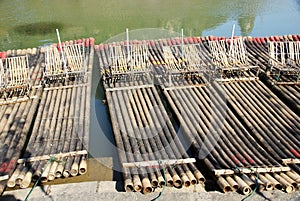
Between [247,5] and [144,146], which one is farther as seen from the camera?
[247,5]

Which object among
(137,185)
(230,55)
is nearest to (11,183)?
(137,185)

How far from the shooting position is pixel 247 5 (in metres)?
28.0

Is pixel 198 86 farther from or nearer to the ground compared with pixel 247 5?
nearer to the ground

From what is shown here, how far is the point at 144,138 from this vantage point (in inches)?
320

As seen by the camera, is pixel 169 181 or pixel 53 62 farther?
pixel 53 62

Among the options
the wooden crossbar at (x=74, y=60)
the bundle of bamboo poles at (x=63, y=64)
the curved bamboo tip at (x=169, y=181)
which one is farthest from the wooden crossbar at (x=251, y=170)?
the wooden crossbar at (x=74, y=60)

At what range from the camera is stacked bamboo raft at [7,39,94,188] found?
6961 millimetres

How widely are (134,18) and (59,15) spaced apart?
717cm

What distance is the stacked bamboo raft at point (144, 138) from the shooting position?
21.7ft

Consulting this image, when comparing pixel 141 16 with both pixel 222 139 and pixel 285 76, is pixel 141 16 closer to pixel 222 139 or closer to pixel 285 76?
pixel 285 76

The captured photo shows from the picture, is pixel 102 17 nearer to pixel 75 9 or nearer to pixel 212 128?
pixel 75 9

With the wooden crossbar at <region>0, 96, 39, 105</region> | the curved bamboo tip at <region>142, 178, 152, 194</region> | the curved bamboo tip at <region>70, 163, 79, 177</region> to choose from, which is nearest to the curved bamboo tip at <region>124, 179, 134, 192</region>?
the curved bamboo tip at <region>142, 178, 152, 194</region>

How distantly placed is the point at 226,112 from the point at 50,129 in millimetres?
5553

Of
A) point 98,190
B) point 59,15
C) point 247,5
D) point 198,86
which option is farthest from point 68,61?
point 247,5
